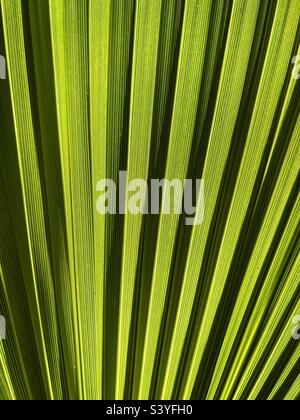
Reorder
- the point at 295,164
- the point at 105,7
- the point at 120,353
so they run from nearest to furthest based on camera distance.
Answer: the point at 105,7
the point at 295,164
the point at 120,353

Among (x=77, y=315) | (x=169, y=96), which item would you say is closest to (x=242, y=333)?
(x=77, y=315)

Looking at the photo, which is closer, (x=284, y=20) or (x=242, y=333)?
(x=284, y=20)

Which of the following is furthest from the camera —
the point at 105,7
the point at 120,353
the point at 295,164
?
the point at 120,353

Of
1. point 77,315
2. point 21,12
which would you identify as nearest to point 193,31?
point 21,12

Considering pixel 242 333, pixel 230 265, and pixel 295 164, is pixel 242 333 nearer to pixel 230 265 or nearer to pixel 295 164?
pixel 230 265
